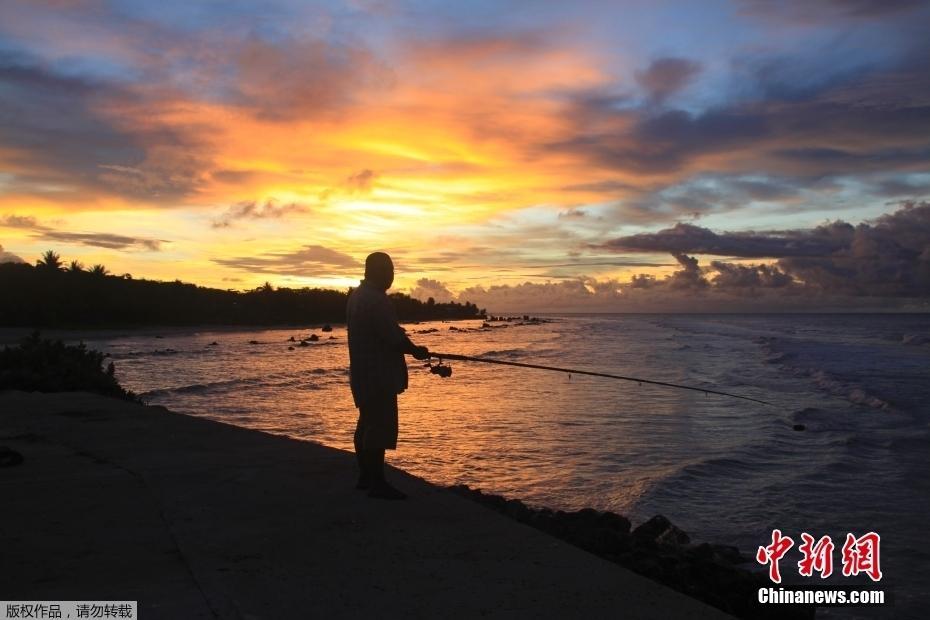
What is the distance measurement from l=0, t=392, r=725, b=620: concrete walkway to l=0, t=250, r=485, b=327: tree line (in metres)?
59.0

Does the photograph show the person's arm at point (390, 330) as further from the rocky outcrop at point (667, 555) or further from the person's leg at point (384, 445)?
the rocky outcrop at point (667, 555)

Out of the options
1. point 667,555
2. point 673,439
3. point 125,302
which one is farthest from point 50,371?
point 125,302

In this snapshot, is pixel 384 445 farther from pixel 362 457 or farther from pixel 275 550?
pixel 275 550

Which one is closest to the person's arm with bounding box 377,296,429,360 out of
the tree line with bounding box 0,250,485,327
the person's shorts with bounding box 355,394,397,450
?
the person's shorts with bounding box 355,394,397,450

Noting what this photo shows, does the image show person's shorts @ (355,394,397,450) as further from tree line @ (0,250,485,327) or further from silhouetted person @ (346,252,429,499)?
tree line @ (0,250,485,327)

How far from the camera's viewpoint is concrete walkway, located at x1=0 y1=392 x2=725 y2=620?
3.87m

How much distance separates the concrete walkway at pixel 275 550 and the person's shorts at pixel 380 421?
0.52 metres

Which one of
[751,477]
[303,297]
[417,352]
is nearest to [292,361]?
[751,477]

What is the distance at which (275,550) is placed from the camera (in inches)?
183

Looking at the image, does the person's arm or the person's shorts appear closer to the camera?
Answer: the person's arm

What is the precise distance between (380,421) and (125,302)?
71.2 m

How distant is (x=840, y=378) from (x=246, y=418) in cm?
2122

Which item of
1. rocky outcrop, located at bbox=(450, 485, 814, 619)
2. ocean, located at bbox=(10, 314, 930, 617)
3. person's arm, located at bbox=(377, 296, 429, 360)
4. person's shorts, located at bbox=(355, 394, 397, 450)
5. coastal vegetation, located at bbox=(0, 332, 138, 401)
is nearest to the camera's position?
rocky outcrop, located at bbox=(450, 485, 814, 619)

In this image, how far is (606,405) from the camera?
17766 millimetres
